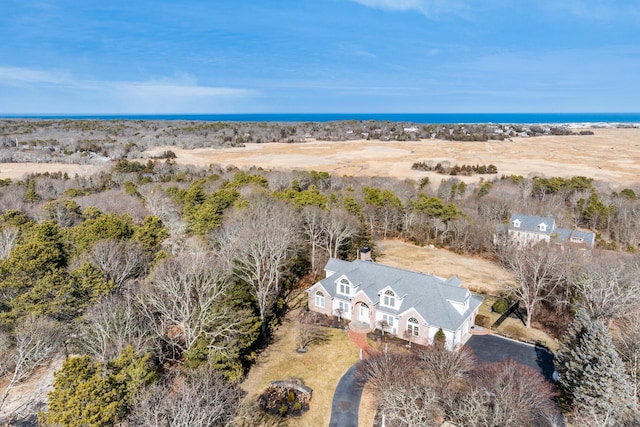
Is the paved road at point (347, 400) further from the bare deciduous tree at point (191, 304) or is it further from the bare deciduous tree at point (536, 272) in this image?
the bare deciduous tree at point (536, 272)

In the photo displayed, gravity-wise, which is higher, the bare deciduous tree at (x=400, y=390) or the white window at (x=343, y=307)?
the bare deciduous tree at (x=400, y=390)

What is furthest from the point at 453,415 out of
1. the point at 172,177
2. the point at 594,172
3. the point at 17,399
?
the point at 594,172

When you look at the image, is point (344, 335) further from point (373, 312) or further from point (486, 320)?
point (486, 320)

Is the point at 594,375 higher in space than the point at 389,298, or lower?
higher

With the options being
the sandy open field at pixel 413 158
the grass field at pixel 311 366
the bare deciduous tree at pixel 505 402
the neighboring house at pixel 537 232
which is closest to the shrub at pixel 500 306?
the bare deciduous tree at pixel 505 402

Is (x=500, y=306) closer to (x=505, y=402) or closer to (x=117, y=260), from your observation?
(x=505, y=402)

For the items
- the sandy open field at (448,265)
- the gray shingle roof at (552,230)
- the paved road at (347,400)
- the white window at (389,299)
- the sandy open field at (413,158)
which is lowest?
the sandy open field at (448,265)

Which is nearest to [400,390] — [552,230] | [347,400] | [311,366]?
[347,400]
